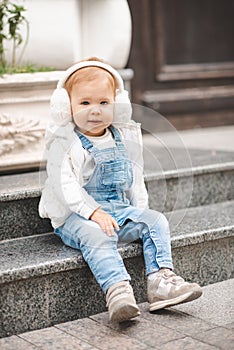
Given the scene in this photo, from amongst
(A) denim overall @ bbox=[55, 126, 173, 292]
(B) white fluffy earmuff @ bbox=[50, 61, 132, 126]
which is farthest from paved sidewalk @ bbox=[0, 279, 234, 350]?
(B) white fluffy earmuff @ bbox=[50, 61, 132, 126]

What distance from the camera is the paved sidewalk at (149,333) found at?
2217 mm

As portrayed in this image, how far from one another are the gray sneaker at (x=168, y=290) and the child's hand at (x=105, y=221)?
196 mm

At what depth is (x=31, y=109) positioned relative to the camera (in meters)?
3.21

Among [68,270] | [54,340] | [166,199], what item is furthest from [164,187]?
[54,340]

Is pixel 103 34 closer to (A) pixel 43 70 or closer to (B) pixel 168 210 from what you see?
(A) pixel 43 70

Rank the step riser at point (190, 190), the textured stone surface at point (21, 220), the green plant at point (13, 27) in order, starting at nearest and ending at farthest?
the textured stone surface at point (21, 220) → the step riser at point (190, 190) → the green plant at point (13, 27)

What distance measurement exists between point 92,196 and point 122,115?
0.93 ft

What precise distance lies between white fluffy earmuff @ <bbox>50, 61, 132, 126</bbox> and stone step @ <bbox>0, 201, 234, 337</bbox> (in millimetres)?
416

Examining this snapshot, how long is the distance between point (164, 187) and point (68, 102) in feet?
2.11

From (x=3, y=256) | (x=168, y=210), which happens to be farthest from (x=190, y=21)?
(x=3, y=256)

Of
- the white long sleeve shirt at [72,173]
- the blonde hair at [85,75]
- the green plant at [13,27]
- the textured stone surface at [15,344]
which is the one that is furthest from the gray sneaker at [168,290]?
the green plant at [13,27]

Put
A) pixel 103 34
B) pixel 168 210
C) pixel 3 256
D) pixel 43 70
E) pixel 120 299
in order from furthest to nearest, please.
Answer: pixel 103 34, pixel 43 70, pixel 168 210, pixel 3 256, pixel 120 299

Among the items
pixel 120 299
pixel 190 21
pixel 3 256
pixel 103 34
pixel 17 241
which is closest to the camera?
pixel 120 299

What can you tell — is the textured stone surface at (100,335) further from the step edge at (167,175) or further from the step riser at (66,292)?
the step edge at (167,175)
